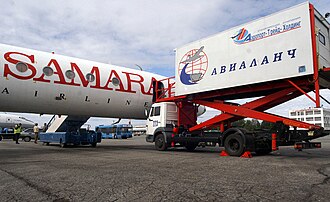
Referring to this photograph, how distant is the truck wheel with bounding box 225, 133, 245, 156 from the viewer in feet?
32.1

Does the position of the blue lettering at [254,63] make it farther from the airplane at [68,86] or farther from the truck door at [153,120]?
the airplane at [68,86]

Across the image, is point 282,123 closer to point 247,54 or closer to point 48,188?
point 247,54

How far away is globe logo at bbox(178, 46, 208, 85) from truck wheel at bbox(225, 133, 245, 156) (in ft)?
10.2

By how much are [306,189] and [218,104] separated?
7.45 meters

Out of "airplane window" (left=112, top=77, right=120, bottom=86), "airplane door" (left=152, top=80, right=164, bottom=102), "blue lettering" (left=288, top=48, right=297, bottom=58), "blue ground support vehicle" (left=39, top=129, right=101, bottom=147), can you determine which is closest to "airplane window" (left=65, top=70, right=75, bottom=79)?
"airplane window" (left=112, top=77, right=120, bottom=86)

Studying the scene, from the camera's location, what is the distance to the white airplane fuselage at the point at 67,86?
1170 cm

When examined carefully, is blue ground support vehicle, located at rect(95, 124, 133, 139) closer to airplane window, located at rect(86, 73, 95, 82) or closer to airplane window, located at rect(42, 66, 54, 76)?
airplane window, located at rect(86, 73, 95, 82)

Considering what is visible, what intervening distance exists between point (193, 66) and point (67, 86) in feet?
20.4

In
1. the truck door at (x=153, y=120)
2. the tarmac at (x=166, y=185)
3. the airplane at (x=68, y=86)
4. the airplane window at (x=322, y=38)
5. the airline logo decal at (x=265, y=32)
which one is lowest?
the tarmac at (x=166, y=185)

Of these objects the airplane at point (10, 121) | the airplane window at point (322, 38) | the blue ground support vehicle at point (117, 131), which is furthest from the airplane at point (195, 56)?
the airplane at point (10, 121)

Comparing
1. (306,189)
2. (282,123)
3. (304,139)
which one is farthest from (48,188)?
(304,139)

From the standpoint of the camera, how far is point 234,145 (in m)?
10.3

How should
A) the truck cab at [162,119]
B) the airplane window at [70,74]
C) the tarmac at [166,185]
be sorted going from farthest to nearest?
1. the truck cab at [162,119]
2. the airplane window at [70,74]
3. the tarmac at [166,185]

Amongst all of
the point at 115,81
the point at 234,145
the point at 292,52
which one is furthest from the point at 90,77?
the point at 292,52
